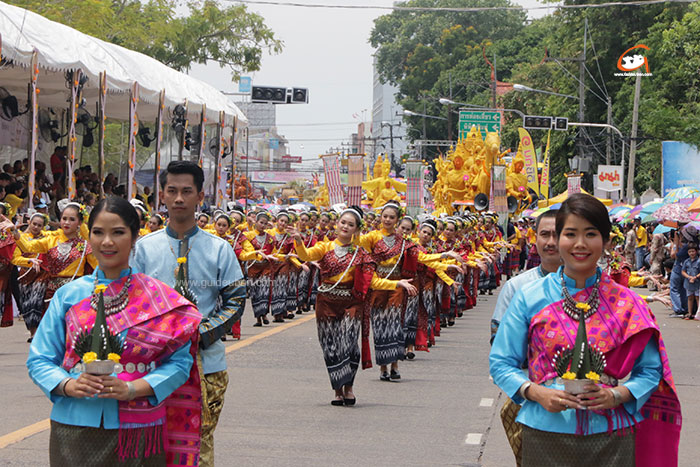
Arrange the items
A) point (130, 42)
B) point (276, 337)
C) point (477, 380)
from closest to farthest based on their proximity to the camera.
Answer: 1. point (477, 380)
2. point (276, 337)
3. point (130, 42)

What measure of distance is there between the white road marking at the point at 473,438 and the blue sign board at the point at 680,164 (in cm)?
2433

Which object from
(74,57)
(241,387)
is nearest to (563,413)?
(241,387)

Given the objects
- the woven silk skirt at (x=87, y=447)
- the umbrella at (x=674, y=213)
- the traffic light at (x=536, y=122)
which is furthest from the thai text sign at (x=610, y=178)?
the woven silk skirt at (x=87, y=447)

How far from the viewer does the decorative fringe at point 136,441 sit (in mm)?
4352

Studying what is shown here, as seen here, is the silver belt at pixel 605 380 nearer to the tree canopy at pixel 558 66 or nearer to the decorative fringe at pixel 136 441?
the decorative fringe at pixel 136 441

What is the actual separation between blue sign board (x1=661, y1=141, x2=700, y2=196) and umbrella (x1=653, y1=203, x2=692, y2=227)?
6.99m

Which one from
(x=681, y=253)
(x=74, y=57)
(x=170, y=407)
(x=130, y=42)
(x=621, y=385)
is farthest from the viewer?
(x=130, y=42)

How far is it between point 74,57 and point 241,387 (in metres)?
9.96

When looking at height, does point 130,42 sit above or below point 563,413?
above

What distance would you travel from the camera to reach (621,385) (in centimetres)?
430

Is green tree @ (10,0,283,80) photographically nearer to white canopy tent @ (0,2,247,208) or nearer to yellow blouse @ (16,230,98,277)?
white canopy tent @ (0,2,247,208)

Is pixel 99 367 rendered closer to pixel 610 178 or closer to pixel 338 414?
pixel 338 414

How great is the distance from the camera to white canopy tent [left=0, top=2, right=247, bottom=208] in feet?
60.3

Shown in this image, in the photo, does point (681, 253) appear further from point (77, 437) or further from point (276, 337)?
point (77, 437)
